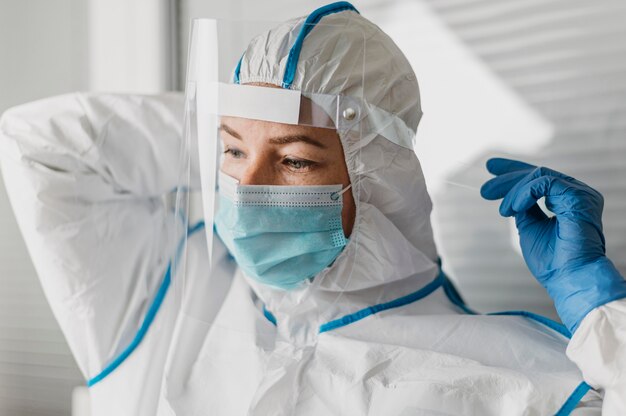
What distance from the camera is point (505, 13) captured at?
1440mm

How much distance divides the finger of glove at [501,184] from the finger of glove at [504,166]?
0.05m

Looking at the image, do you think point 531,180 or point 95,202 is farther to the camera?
point 95,202

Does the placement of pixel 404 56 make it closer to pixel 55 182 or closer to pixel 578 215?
pixel 578 215

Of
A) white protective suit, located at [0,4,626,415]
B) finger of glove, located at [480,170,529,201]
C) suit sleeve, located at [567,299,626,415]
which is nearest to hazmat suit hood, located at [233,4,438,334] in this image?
white protective suit, located at [0,4,626,415]

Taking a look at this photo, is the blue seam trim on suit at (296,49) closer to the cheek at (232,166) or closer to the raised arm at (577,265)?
the cheek at (232,166)

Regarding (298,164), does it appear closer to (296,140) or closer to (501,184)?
(296,140)

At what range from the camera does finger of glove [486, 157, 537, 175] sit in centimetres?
124

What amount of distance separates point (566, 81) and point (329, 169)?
0.63 metres

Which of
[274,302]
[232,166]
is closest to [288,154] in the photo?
[232,166]

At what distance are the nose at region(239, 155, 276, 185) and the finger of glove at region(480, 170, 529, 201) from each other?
424mm

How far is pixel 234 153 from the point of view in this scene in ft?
4.01

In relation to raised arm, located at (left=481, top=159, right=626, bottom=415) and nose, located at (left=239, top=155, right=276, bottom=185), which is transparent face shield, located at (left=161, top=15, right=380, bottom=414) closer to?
nose, located at (left=239, top=155, right=276, bottom=185)

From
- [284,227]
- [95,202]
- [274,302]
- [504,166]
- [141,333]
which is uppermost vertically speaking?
[504,166]

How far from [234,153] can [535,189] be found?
58cm
